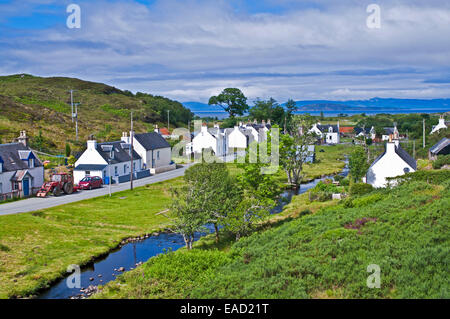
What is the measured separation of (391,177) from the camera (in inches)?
1747

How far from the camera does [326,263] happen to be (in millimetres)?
19688

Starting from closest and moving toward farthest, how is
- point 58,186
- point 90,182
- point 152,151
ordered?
point 58,186, point 90,182, point 152,151

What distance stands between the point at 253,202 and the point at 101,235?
13.2 meters

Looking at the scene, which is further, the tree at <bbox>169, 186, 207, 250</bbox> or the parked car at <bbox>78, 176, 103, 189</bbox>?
the parked car at <bbox>78, 176, 103, 189</bbox>

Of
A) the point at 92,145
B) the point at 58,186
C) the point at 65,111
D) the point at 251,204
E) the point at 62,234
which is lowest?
the point at 62,234

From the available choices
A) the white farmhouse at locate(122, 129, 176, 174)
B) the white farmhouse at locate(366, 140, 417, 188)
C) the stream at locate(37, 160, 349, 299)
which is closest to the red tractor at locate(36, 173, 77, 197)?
the stream at locate(37, 160, 349, 299)

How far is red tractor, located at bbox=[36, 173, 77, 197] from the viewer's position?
160 feet

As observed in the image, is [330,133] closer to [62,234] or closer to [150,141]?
[150,141]

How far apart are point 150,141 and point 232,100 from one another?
90.6 m

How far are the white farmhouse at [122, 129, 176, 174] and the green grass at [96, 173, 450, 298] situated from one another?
4501cm

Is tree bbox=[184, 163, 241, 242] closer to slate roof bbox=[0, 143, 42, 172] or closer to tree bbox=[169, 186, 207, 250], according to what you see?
tree bbox=[169, 186, 207, 250]

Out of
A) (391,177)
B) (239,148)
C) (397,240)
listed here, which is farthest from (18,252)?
(239,148)

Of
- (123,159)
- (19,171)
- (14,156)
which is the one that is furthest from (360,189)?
(14,156)

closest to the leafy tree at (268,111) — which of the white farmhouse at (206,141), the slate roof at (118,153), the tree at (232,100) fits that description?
the tree at (232,100)
